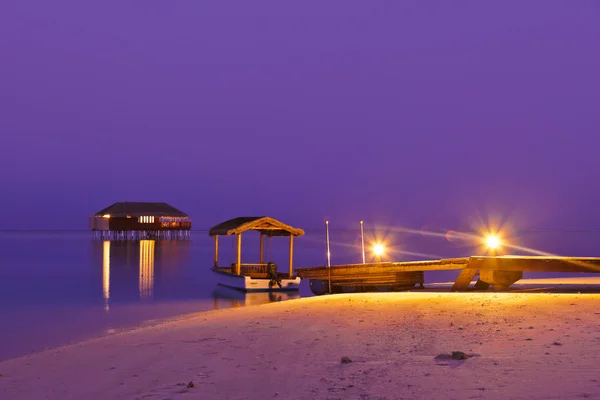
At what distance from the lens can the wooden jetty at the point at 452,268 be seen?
1576 centimetres

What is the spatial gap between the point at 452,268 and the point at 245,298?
11.4 meters

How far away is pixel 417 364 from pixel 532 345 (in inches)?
72.5

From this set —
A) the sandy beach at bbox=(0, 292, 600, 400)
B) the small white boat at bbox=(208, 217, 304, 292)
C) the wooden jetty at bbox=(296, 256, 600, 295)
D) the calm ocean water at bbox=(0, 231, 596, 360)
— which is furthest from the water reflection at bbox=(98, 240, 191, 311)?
the sandy beach at bbox=(0, 292, 600, 400)

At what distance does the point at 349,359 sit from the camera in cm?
712

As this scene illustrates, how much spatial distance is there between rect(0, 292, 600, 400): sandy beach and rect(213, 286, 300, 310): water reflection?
1274 centimetres

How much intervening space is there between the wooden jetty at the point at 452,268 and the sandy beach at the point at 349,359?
402 cm

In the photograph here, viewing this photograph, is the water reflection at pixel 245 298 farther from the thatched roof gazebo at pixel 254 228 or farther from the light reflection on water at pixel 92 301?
the thatched roof gazebo at pixel 254 228

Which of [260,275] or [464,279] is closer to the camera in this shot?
[464,279]

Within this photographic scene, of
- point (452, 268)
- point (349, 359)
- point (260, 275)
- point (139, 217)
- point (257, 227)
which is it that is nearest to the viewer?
point (349, 359)

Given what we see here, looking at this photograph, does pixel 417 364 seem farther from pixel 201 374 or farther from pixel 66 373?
pixel 66 373

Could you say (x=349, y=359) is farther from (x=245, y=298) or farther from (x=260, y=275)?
(x=260, y=275)

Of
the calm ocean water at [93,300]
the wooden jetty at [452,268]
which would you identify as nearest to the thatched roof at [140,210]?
the calm ocean water at [93,300]

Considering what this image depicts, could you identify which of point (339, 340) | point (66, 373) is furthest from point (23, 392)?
point (339, 340)

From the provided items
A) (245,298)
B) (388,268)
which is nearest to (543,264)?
(388,268)
